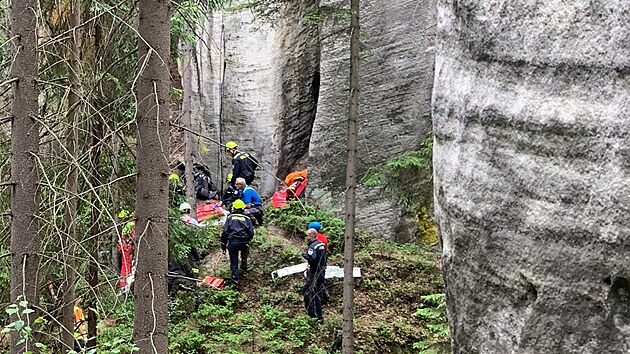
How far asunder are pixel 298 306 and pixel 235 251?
1.67 meters

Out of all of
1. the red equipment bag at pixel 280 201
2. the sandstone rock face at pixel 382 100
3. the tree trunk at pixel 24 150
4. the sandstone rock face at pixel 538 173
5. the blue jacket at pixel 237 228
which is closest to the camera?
the sandstone rock face at pixel 538 173

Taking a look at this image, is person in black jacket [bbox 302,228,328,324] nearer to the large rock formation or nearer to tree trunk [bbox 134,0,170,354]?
the large rock formation

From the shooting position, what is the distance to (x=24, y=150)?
6164 millimetres

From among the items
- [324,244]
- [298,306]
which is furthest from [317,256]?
[298,306]

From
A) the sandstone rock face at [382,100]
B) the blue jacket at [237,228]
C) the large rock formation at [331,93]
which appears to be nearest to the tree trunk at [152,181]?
the blue jacket at [237,228]

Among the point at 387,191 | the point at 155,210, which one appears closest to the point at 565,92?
the point at 155,210

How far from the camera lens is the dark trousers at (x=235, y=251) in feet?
43.8

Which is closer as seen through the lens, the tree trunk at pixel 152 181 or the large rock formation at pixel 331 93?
the tree trunk at pixel 152 181

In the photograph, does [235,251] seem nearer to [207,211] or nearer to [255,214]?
[255,214]

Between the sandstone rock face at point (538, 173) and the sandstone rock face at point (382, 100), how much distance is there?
11370mm

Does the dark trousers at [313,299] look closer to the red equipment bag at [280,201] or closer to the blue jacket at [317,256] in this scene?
the blue jacket at [317,256]

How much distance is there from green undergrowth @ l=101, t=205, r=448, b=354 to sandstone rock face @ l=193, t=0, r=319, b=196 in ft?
18.2

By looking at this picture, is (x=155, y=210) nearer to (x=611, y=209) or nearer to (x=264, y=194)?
(x=611, y=209)

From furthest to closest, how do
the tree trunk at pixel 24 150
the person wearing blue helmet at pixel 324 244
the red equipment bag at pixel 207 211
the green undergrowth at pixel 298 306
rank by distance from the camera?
the red equipment bag at pixel 207 211, the person wearing blue helmet at pixel 324 244, the green undergrowth at pixel 298 306, the tree trunk at pixel 24 150
